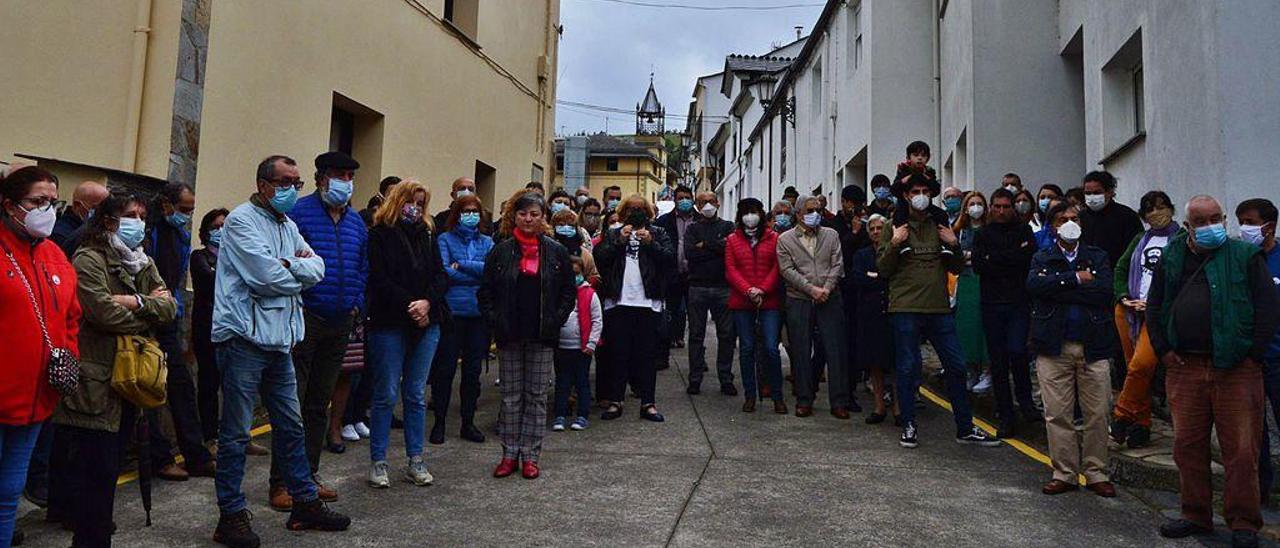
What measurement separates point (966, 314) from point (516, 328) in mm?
5210

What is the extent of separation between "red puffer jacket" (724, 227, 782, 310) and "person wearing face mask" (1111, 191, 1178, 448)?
2.82 meters

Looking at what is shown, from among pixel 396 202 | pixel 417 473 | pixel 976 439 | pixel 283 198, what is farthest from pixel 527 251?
pixel 976 439

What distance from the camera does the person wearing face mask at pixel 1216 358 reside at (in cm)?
449

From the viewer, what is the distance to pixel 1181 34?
23.3 ft

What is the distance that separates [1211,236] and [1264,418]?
4.18 ft

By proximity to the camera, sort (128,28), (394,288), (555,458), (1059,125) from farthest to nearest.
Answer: (1059,125)
(128,28)
(555,458)
(394,288)

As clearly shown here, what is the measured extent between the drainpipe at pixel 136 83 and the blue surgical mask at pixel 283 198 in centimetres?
335

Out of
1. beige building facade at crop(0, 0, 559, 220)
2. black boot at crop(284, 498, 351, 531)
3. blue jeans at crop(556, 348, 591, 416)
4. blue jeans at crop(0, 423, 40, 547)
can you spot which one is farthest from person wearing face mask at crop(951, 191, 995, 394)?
blue jeans at crop(0, 423, 40, 547)

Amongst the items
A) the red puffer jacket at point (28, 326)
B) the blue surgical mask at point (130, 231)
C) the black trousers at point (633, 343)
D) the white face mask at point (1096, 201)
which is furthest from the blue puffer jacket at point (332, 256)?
the white face mask at point (1096, 201)

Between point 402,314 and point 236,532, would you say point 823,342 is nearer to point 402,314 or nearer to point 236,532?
point 402,314

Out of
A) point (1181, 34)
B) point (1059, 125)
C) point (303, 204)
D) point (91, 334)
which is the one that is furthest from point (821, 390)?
point (91, 334)

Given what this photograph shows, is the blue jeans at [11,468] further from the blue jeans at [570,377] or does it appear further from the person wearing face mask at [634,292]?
the person wearing face mask at [634,292]

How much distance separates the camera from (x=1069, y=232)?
568 centimetres

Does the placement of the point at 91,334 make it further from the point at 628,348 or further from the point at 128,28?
the point at 628,348
